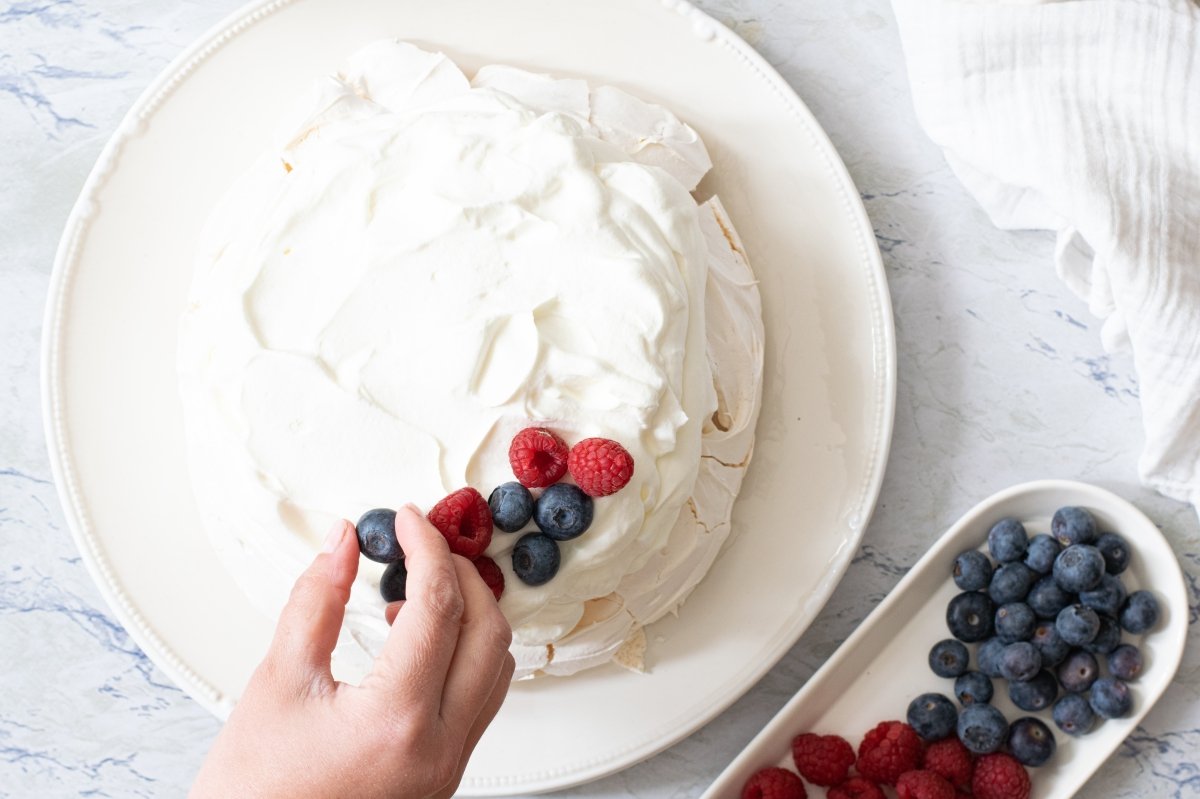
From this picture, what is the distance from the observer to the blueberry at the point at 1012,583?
5.37 feet

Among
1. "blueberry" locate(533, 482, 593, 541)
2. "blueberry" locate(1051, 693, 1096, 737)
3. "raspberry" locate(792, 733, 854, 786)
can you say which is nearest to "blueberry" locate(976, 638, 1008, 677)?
"blueberry" locate(1051, 693, 1096, 737)

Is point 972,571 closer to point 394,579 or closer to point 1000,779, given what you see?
point 1000,779

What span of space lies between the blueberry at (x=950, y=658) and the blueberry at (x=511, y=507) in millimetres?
814

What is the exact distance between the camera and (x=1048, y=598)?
163 cm

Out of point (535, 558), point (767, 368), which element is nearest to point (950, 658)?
point (767, 368)

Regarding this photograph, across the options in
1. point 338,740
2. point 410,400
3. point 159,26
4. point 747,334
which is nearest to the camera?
point 338,740

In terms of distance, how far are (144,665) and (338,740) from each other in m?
0.83

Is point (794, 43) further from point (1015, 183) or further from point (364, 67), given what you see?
point (364, 67)

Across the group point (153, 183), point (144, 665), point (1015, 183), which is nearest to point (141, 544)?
point (144, 665)

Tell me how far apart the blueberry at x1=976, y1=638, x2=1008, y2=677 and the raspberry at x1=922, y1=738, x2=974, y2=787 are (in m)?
0.12

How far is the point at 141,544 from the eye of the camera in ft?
5.29

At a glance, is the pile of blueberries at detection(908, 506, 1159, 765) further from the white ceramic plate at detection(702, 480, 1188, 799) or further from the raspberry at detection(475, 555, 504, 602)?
the raspberry at detection(475, 555, 504, 602)

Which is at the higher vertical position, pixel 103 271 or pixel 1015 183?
pixel 103 271

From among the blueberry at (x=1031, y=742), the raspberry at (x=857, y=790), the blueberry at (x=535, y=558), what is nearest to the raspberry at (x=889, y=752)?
the raspberry at (x=857, y=790)
